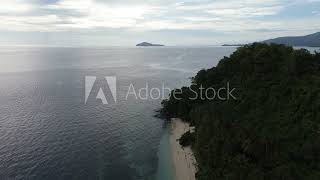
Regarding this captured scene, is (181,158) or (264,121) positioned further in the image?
(181,158)

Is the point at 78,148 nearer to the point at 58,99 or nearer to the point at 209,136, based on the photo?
the point at 209,136

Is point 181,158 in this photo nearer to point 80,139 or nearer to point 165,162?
point 165,162

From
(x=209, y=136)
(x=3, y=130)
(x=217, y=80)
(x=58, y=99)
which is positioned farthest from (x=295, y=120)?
(x=58, y=99)

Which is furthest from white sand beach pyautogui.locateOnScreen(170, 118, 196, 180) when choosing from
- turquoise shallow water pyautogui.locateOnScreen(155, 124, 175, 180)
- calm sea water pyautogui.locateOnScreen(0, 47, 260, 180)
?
calm sea water pyautogui.locateOnScreen(0, 47, 260, 180)

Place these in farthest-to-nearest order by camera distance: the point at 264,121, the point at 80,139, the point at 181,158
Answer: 1. the point at 80,139
2. the point at 181,158
3. the point at 264,121

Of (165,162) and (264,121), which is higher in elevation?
(264,121)

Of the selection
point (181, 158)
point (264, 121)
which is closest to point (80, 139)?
point (181, 158)
